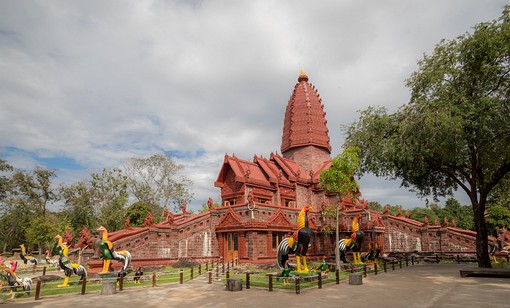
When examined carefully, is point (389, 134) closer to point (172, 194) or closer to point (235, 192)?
point (235, 192)

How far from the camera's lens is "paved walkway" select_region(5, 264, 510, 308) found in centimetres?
1091

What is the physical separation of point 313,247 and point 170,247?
12.2 m

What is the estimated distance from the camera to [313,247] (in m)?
27.5

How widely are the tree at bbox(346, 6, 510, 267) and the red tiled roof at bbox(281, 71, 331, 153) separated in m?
12.7

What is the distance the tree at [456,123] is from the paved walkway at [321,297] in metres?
7.31

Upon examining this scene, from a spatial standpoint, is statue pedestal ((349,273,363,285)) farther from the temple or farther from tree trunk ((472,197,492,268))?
tree trunk ((472,197,492,268))

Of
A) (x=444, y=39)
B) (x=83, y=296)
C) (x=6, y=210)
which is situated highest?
(x=444, y=39)

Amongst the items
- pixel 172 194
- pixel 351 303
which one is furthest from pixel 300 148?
pixel 351 303

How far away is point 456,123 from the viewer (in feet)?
55.1

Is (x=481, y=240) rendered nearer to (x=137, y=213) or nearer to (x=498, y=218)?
(x=498, y=218)

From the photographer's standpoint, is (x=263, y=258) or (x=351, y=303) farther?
(x=263, y=258)

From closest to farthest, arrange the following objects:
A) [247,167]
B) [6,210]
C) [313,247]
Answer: [313,247], [247,167], [6,210]

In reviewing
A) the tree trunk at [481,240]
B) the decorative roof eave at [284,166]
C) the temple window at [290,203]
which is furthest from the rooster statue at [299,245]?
the decorative roof eave at [284,166]

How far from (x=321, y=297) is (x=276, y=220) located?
481 inches
